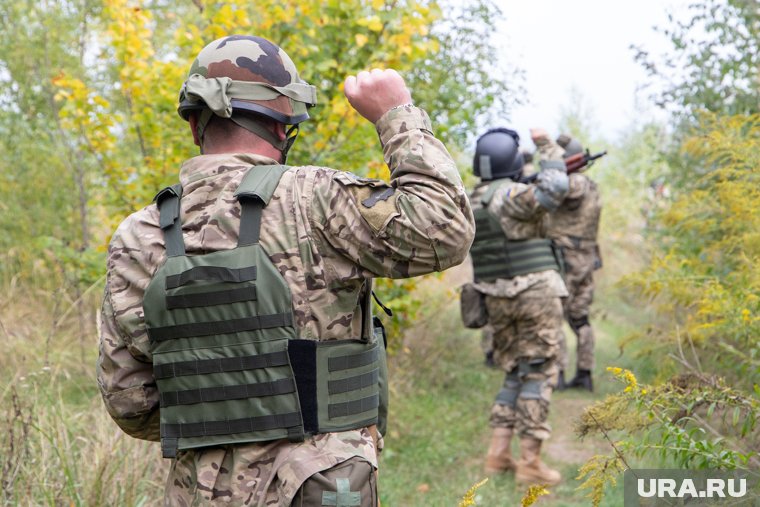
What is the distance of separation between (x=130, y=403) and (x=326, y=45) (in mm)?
3211

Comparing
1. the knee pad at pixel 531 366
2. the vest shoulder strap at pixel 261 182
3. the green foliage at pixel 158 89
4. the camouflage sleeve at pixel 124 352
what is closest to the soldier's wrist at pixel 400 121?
the vest shoulder strap at pixel 261 182

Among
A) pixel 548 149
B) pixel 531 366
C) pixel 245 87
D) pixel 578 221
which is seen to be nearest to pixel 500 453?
pixel 531 366

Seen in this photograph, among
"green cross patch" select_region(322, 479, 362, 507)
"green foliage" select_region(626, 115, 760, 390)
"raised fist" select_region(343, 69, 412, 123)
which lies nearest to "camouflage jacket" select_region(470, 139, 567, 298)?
"green foliage" select_region(626, 115, 760, 390)

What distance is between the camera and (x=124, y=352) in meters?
2.36

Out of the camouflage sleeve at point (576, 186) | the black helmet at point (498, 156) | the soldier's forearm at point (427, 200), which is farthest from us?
the camouflage sleeve at point (576, 186)

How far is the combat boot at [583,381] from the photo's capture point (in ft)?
25.7

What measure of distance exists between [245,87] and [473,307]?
368 cm

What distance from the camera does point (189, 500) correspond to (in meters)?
2.29

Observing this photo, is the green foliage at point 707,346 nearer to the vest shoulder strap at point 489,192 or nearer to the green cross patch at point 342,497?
the green cross patch at point 342,497

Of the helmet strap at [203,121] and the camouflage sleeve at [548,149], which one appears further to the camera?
the camouflage sleeve at [548,149]

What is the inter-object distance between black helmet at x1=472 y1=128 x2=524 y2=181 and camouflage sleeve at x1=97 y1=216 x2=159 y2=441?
3.52 m

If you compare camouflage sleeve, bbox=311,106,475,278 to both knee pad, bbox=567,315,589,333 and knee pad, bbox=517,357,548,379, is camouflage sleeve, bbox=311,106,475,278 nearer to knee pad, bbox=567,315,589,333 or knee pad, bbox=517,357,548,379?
knee pad, bbox=517,357,548,379

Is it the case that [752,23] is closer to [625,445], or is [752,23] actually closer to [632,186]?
[625,445]
